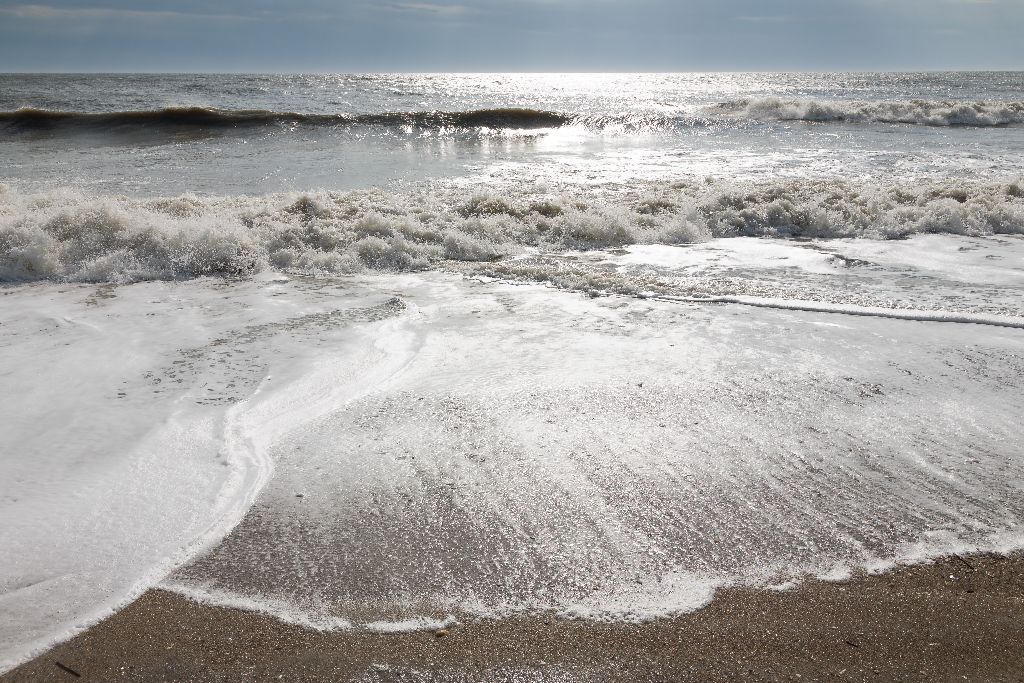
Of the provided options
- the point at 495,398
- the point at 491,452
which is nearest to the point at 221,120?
the point at 495,398

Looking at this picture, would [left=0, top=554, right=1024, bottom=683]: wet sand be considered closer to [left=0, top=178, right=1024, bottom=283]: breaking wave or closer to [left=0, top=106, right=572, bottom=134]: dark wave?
[left=0, top=178, right=1024, bottom=283]: breaking wave

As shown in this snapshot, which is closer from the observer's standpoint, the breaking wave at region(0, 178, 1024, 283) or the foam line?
the foam line

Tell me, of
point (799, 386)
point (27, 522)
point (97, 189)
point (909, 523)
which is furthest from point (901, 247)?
point (97, 189)

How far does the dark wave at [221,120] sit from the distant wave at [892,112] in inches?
286

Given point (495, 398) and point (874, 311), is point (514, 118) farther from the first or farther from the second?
point (495, 398)

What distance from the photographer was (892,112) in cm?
2378

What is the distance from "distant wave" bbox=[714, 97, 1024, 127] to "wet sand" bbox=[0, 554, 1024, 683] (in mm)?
24099

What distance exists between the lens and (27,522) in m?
2.42

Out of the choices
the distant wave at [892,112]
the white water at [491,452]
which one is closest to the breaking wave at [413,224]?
the white water at [491,452]

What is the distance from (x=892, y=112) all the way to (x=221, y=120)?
2068 centimetres

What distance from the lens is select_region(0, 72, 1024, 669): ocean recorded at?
2.24 meters

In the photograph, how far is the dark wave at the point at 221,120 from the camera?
64.1 ft

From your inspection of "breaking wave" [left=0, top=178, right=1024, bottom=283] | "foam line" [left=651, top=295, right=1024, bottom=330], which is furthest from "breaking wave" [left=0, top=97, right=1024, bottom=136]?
"foam line" [left=651, top=295, right=1024, bottom=330]

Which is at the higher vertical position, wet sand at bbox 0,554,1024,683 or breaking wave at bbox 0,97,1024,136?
breaking wave at bbox 0,97,1024,136
